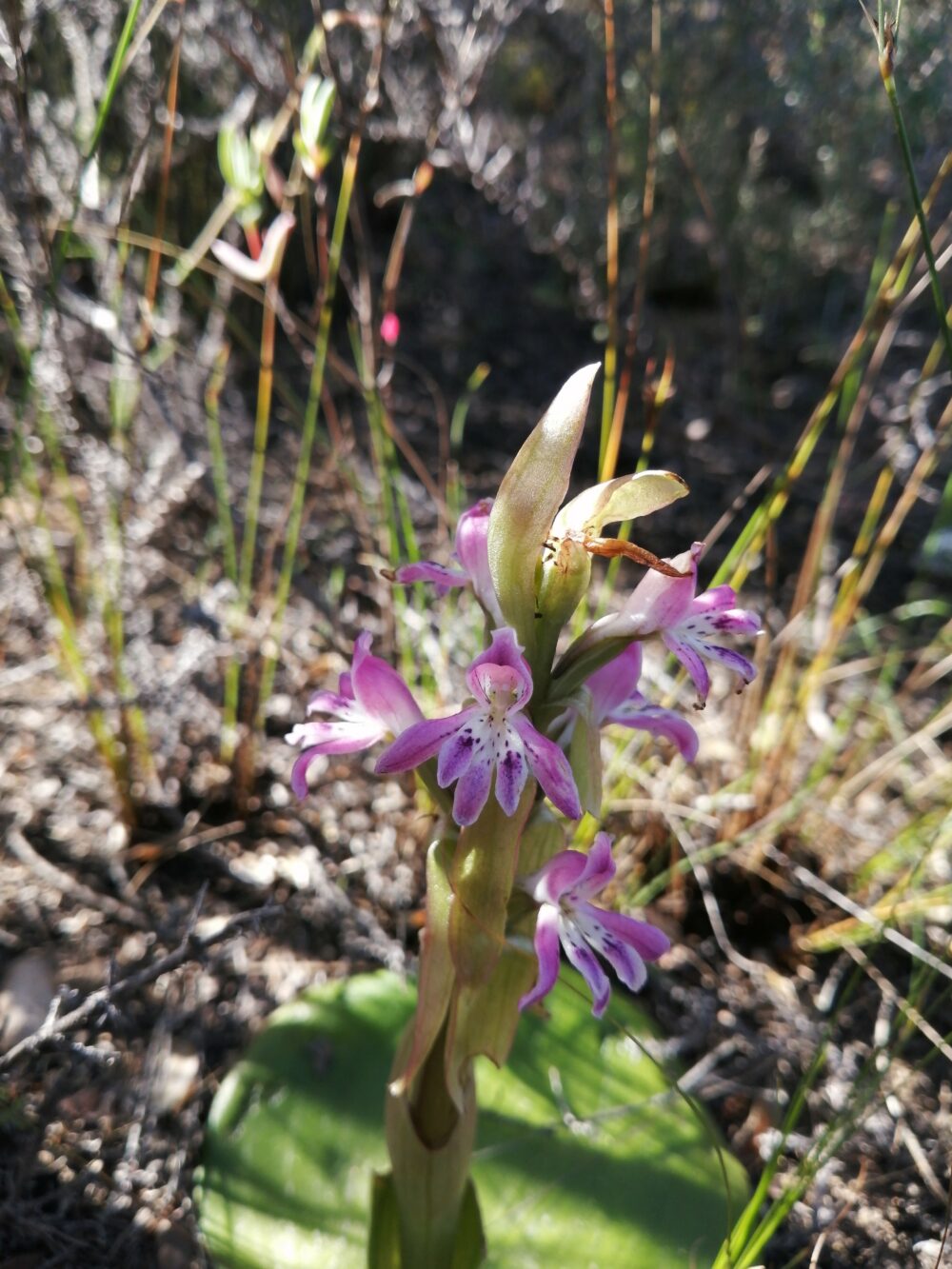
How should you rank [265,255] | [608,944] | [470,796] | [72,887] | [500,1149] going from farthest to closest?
[72,887] < [265,255] < [500,1149] < [608,944] < [470,796]

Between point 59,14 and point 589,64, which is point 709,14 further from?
point 59,14

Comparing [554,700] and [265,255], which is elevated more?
[265,255]

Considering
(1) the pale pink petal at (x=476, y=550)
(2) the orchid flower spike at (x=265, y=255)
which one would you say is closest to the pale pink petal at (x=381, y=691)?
(1) the pale pink petal at (x=476, y=550)

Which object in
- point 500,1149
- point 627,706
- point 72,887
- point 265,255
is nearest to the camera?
point 627,706

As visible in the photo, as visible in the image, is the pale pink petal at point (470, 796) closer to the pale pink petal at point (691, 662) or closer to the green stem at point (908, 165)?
the pale pink petal at point (691, 662)

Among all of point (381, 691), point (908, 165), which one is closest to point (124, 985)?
point (381, 691)

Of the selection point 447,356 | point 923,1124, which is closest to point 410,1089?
point 923,1124

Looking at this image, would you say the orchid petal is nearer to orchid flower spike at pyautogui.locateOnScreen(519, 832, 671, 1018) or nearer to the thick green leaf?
orchid flower spike at pyautogui.locateOnScreen(519, 832, 671, 1018)

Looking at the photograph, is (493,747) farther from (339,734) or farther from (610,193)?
(610,193)
